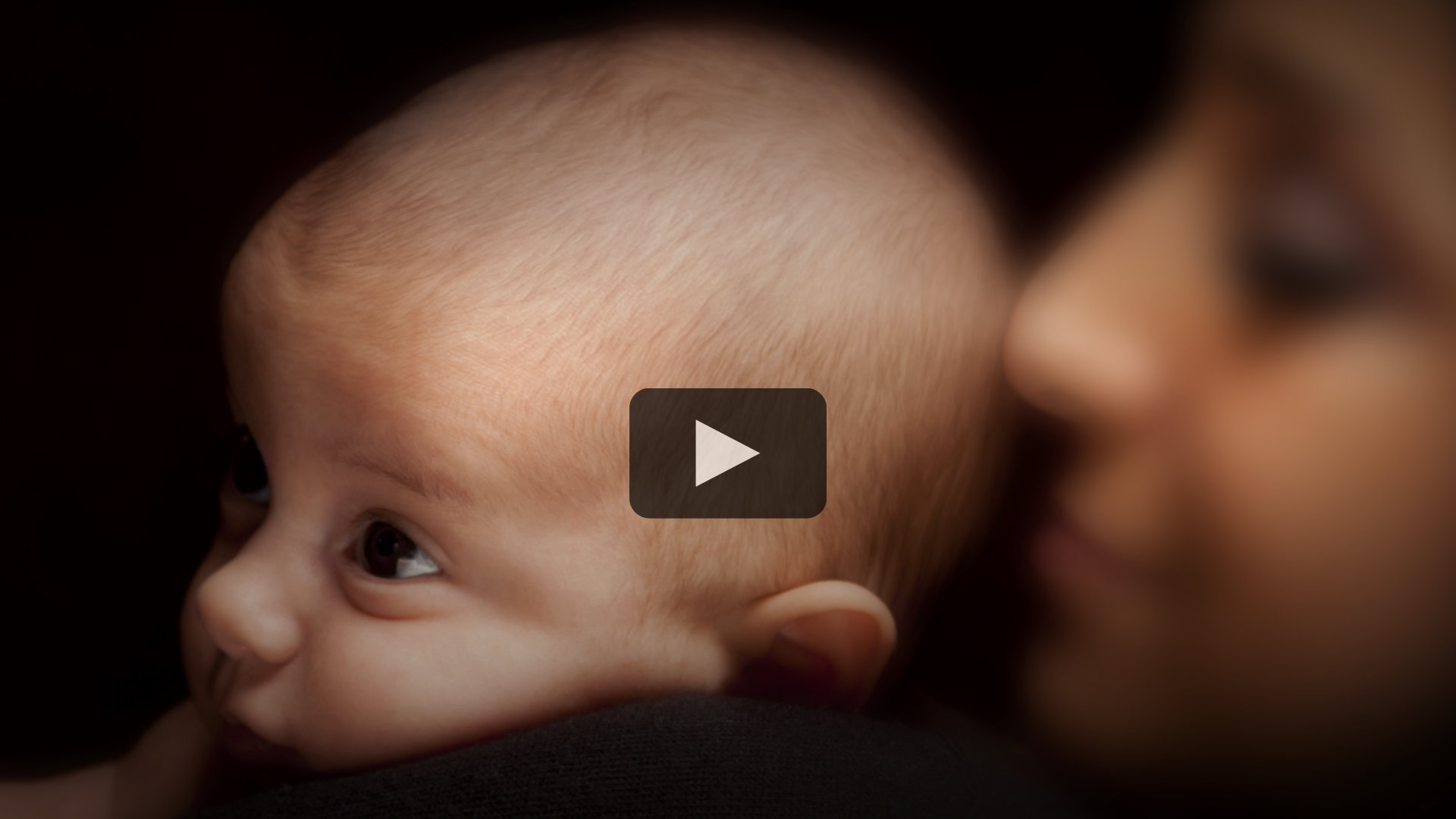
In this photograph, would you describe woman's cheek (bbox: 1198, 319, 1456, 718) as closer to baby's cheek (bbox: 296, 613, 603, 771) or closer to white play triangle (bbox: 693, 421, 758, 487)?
white play triangle (bbox: 693, 421, 758, 487)

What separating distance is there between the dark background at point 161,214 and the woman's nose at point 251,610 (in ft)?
0.86

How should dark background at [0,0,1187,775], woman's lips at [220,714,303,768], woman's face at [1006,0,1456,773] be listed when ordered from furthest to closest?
dark background at [0,0,1187,775] → woman's lips at [220,714,303,768] → woman's face at [1006,0,1456,773]

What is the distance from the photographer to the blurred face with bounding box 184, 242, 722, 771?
1.59 feet

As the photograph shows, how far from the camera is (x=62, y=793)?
0.65 metres

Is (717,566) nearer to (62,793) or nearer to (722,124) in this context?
(722,124)

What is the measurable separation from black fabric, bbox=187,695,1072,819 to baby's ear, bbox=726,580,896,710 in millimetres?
44

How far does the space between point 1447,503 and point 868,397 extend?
0.26 meters

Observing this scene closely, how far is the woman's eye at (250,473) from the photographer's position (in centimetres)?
59

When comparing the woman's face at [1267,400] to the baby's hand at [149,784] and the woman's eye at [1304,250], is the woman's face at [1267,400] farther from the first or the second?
the baby's hand at [149,784]

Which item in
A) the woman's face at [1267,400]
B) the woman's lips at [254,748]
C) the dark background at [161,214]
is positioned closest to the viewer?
the woman's face at [1267,400]

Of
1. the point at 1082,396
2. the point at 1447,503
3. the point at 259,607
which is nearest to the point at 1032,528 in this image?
the point at 1082,396

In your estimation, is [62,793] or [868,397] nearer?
[868,397]

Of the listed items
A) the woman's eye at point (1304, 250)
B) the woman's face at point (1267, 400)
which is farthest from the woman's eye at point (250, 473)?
the woman's eye at point (1304, 250)

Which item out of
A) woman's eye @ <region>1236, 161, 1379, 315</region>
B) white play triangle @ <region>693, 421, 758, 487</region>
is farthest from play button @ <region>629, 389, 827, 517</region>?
woman's eye @ <region>1236, 161, 1379, 315</region>
